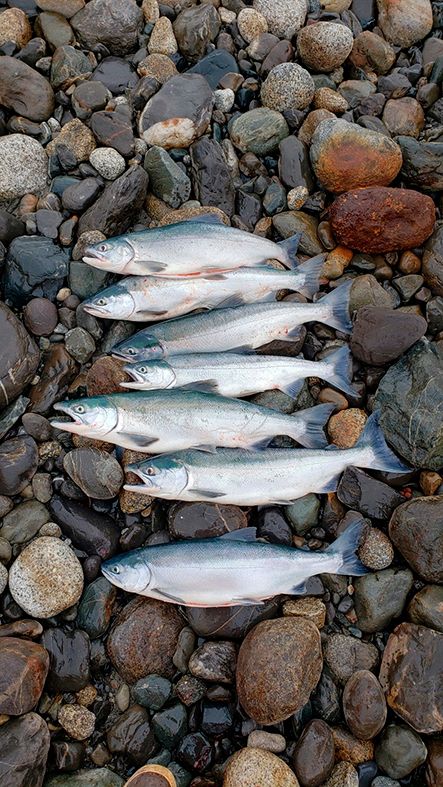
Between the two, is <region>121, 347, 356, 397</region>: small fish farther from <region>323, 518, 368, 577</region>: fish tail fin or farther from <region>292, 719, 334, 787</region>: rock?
<region>292, 719, 334, 787</region>: rock

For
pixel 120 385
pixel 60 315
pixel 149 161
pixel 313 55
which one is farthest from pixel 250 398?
pixel 313 55

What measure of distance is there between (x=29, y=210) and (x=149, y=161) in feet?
4.87

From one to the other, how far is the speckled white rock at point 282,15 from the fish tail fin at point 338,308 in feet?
13.1

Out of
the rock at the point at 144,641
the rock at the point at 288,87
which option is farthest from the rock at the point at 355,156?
the rock at the point at 144,641

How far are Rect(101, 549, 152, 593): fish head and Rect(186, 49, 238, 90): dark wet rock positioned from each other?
585cm

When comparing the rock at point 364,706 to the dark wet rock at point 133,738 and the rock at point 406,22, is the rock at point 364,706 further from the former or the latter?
the rock at point 406,22

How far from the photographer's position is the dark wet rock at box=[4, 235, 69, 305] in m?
6.64

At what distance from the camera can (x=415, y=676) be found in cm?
543

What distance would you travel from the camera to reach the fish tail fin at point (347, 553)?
5.72 m

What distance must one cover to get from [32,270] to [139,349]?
59.9 inches

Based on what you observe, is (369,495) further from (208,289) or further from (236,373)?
(208,289)

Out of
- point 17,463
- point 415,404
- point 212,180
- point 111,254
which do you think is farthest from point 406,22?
point 17,463

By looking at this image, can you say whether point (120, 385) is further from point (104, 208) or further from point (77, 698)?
point (77, 698)

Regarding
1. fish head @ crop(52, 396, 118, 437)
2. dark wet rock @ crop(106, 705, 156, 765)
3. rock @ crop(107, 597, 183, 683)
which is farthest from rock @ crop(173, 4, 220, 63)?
dark wet rock @ crop(106, 705, 156, 765)
